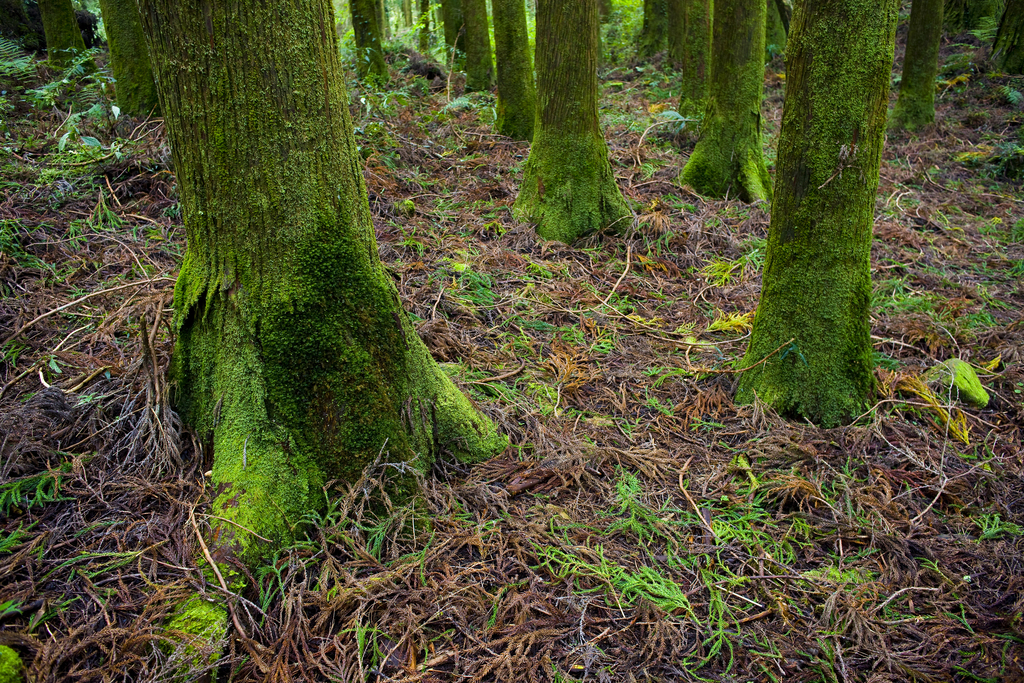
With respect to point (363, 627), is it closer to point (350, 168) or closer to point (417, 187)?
A: point (350, 168)

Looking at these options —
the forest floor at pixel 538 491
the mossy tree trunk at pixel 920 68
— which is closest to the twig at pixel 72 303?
the forest floor at pixel 538 491

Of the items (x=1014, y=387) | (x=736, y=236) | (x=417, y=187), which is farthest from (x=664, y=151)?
(x=1014, y=387)

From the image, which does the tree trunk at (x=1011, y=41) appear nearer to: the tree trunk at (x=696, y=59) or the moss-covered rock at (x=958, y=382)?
the tree trunk at (x=696, y=59)

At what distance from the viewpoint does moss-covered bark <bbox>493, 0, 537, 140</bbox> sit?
7.84 meters

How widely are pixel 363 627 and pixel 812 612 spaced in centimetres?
195

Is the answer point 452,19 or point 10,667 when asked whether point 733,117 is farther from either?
point 10,667

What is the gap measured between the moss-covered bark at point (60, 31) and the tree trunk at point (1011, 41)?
16.1 meters

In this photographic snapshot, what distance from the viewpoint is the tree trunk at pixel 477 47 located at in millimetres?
10133

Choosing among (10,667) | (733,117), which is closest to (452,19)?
(733,117)

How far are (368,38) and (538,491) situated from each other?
9899 millimetres

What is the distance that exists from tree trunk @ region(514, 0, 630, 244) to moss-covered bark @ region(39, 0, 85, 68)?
6222 millimetres

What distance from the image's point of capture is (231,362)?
2.69 m

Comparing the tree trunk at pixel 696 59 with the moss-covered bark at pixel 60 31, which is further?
the tree trunk at pixel 696 59

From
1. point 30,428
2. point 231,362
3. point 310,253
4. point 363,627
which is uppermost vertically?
point 310,253
